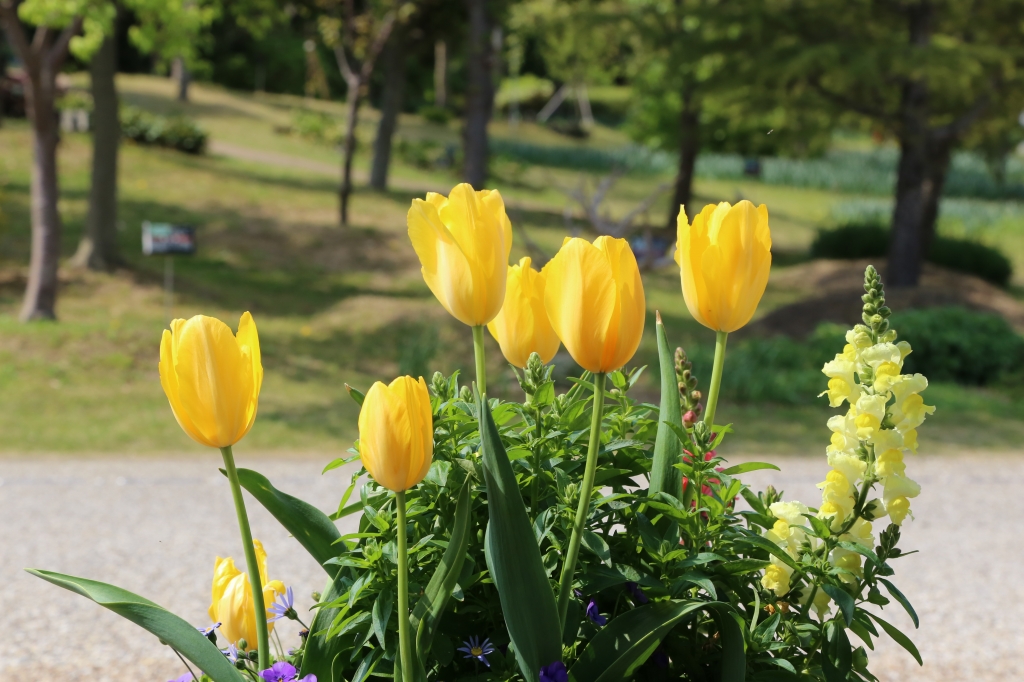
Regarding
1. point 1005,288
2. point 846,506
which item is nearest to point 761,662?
point 846,506

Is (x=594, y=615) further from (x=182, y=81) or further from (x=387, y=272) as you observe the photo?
(x=182, y=81)

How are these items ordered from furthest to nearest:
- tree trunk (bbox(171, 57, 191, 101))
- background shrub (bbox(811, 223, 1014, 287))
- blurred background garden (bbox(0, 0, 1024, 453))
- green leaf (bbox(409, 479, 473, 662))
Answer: tree trunk (bbox(171, 57, 191, 101)), background shrub (bbox(811, 223, 1014, 287)), blurred background garden (bbox(0, 0, 1024, 453)), green leaf (bbox(409, 479, 473, 662))

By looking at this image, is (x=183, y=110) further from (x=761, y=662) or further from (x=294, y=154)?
(x=761, y=662)

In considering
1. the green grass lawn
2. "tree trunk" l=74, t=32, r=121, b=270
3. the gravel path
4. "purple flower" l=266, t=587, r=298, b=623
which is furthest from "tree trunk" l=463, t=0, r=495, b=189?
"purple flower" l=266, t=587, r=298, b=623

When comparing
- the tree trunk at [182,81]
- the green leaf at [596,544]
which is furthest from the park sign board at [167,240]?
the tree trunk at [182,81]

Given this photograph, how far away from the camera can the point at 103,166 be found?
38.0 ft

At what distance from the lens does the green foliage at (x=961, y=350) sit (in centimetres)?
1012

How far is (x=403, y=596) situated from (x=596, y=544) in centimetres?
25

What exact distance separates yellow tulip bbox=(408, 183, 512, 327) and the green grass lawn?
606cm

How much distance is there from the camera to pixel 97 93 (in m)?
11.4

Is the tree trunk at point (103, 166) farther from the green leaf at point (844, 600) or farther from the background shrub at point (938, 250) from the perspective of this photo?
the green leaf at point (844, 600)

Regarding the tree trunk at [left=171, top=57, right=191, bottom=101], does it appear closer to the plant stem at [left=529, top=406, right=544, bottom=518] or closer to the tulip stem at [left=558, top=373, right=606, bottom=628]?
the plant stem at [left=529, top=406, right=544, bottom=518]

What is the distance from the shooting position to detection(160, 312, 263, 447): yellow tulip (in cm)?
107

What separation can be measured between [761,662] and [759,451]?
604cm
